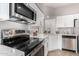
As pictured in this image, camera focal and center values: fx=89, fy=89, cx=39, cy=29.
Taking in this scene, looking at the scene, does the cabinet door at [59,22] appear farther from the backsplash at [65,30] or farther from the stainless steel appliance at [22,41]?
the stainless steel appliance at [22,41]

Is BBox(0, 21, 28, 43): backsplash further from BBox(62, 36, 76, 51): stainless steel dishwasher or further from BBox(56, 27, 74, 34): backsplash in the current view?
BBox(62, 36, 76, 51): stainless steel dishwasher

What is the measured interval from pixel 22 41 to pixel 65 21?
762 mm

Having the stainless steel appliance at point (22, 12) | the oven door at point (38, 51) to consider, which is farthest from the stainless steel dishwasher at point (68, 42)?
the stainless steel appliance at point (22, 12)

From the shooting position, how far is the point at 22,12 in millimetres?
1168

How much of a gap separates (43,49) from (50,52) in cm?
11

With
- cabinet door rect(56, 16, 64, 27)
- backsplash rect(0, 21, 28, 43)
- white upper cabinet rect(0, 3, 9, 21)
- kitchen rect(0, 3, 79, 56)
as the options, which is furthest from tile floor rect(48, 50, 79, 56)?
white upper cabinet rect(0, 3, 9, 21)

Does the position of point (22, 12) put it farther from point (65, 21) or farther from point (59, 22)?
point (65, 21)

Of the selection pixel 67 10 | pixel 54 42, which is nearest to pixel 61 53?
pixel 54 42

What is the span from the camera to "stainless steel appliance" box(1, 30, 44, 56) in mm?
1179

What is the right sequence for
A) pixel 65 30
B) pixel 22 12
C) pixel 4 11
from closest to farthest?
pixel 4 11
pixel 22 12
pixel 65 30

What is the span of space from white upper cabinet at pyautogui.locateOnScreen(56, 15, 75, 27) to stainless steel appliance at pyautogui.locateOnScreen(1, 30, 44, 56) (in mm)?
400

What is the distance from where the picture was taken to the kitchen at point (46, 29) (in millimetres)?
1262

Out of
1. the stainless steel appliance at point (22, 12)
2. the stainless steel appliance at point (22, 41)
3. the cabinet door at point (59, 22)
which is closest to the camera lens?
the stainless steel appliance at point (22, 12)

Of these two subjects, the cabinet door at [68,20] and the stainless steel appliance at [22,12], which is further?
the cabinet door at [68,20]
